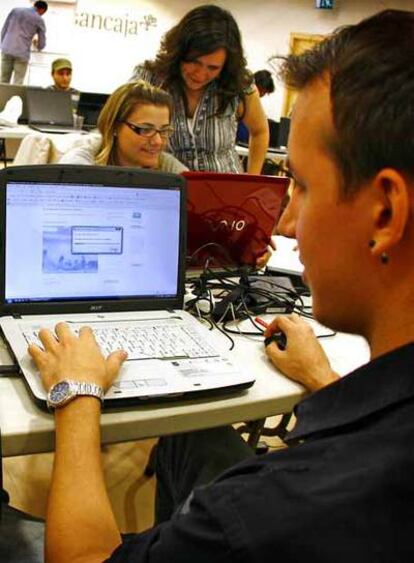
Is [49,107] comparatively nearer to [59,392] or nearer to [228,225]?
[228,225]

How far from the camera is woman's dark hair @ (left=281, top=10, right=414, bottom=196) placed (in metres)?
0.55

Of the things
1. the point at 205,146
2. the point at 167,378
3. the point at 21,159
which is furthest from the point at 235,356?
the point at 21,159

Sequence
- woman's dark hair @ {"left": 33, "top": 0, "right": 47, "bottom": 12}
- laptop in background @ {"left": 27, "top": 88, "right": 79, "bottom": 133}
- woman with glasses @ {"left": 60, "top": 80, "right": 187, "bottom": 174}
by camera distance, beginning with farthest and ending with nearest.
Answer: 1. woman's dark hair @ {"left": 33, "top": 0, "right": 47, "bottom": 12}
2. laptop in background @ {"left": 27, "top": 88, "right": 79, "bottom": 133}
3. woman with glasses @ {"left": 60, "top": 80, "right": 187, "bottom": 174}

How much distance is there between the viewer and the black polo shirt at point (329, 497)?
48cm

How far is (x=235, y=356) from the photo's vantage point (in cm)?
118

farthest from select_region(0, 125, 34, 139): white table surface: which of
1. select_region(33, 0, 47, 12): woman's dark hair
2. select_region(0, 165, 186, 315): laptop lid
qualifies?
select_region(33, 0, 47, 12): woman's dark hair

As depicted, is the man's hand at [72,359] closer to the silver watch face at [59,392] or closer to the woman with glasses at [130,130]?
the silver watch face at [59,392]

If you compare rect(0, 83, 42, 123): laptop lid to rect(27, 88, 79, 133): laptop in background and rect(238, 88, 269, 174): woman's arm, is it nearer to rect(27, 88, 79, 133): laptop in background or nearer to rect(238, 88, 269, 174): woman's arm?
rect(27, 88, 79, 133): laptop in background

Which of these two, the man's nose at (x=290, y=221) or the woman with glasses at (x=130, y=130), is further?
the woman with glasses at (x=130, y=130)

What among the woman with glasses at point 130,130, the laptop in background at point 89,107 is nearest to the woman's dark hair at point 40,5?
the laptop in background at point 89,107

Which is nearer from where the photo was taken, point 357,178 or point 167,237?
point 357,178

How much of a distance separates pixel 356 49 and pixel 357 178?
0.13 metres

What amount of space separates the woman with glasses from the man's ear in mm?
1459

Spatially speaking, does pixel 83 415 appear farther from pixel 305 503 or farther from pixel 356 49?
pixel 356 49
